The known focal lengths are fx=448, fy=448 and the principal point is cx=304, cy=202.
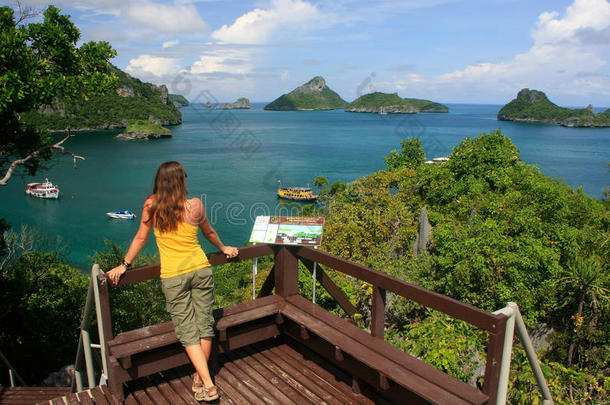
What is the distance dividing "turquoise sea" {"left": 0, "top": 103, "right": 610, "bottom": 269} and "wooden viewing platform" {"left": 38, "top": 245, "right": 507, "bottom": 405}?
18.5 meters

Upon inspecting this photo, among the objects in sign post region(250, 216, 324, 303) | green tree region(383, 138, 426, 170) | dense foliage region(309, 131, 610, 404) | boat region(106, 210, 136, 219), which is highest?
sign post region(250, 216, 324, 303)

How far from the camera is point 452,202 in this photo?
22.7 m

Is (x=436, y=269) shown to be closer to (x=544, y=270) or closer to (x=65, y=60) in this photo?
(x=544, y=270)

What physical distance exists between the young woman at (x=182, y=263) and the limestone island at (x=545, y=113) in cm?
16516

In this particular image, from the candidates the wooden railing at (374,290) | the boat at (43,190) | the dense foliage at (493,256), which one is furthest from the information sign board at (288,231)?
the boat at (43,190)

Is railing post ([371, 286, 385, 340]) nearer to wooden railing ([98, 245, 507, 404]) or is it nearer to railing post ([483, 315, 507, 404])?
wooden railing ([98, 245, 507, 404])

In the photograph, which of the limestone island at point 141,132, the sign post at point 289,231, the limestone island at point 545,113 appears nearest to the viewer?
the sign post at point 289,231

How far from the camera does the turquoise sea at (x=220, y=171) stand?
141 feet

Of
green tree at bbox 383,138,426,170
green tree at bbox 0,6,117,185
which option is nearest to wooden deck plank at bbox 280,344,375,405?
green tree at bbox 0,6,117,185

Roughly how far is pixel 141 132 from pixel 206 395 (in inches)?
3926

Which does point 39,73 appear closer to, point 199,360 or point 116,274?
point 116,274

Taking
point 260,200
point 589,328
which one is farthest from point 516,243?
point 260,200

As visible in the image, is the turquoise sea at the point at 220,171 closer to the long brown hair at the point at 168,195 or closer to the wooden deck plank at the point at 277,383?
the wooden deck plank at the point at 277,383

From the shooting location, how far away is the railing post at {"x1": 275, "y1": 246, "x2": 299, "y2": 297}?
4.01 meters
